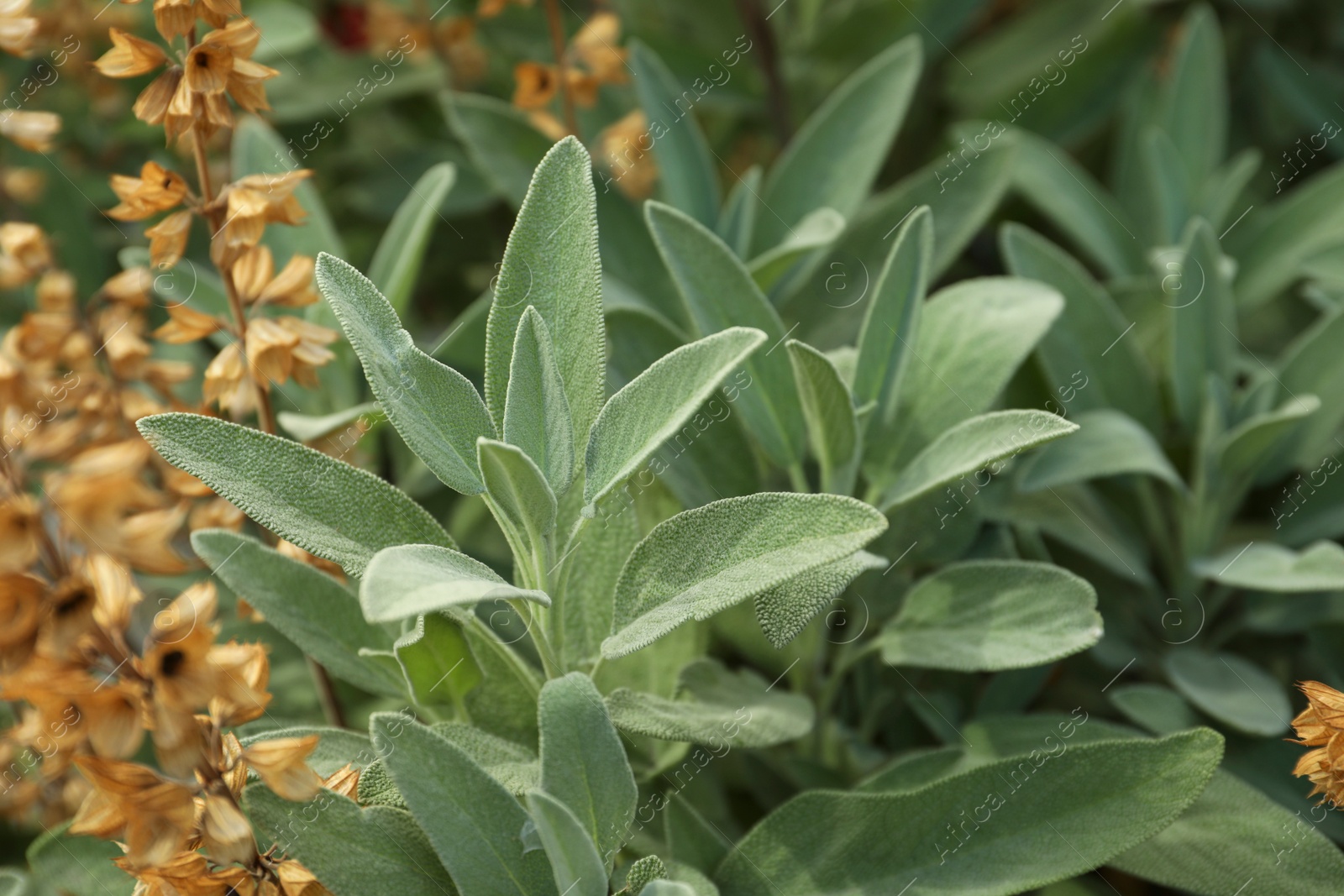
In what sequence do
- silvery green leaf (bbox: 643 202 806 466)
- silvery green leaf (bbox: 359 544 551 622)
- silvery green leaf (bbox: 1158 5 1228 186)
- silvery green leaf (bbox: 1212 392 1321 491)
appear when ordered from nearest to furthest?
1. silvery green leaf (bbox: 359 544 551 622)
2. silvery green leaf (bbox: 643 202 806 466)
3. silvery green leaf (bbox: 1212 392 1321 491)
4. silvery green leaf (bbox: 1158 5 1228 186)

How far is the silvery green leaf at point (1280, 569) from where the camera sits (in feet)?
2.65

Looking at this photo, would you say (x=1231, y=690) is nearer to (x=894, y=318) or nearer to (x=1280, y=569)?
(x=1280, y=569)

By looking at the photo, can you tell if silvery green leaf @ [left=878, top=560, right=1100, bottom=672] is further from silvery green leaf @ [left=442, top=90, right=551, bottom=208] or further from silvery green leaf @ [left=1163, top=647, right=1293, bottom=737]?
silvery green leaf @ [left=442, top=90, right=551, bottom=208]

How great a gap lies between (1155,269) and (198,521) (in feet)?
3.10

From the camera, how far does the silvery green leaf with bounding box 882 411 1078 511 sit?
25.7 inches

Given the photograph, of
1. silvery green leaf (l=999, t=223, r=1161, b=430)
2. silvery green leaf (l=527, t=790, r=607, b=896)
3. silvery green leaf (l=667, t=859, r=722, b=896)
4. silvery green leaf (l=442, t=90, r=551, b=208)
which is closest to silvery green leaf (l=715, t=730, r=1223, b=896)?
silvery green leaf (l=667, t=859, r=722, b=896)

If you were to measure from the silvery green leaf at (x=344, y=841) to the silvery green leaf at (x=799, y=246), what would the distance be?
0.47m

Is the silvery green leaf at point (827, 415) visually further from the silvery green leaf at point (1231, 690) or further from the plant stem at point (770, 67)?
the plant stem at point (770, 67)

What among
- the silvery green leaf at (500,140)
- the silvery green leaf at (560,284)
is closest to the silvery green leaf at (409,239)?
the silvery green leaf at (500,140)

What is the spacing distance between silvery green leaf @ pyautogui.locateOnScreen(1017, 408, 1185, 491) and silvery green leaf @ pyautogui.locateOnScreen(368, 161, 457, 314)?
1.69 ft

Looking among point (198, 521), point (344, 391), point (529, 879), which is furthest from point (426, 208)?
point (529, 879)

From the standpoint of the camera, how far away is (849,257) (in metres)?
1.08

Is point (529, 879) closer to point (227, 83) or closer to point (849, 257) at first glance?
point (227, 83)

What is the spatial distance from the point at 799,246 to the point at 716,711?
0.36 metres
